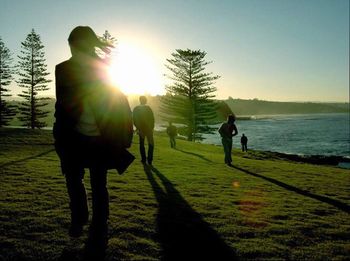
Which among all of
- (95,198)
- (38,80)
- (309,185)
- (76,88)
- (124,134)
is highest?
(38,80)

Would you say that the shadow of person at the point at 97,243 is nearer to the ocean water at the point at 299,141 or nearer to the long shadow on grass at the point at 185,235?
the long shadow on grass at the point at 185,235

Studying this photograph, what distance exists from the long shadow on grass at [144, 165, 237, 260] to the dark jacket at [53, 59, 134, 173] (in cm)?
133

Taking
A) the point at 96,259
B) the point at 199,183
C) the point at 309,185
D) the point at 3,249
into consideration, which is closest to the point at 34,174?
the point at 199,183

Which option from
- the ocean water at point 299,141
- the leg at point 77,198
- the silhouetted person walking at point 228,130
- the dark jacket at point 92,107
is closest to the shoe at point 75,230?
the leg at point 77,198

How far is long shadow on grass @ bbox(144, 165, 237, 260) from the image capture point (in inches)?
167

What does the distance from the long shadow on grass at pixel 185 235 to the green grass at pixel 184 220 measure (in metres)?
0.01

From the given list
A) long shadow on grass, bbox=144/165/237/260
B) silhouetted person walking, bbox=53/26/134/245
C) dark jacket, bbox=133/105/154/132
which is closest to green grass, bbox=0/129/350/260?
long shadow on grass, bbox=144/165/237/260

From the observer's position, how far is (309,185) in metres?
10.4

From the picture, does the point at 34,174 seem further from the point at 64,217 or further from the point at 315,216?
the point at 315,216

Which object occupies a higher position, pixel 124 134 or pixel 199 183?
pixel 124 134

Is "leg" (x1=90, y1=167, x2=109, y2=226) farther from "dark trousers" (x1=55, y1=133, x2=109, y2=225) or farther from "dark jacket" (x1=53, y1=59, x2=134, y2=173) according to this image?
"dark jacket" (x1=53, y1=59, x2=134, y2=173)

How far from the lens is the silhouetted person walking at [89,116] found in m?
3.96

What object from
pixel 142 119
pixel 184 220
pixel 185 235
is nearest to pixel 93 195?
pixel 185 235

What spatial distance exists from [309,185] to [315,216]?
419 cm
